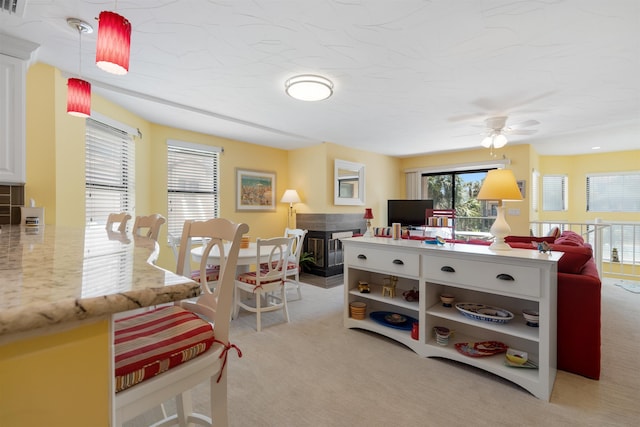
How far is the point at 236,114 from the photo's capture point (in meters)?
3.58

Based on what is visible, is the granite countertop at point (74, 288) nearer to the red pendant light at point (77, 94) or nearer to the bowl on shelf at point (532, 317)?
the red pendant light at point (77, 94)

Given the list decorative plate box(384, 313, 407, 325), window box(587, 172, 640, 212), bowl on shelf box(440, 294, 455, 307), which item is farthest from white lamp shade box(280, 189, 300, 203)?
window box(587, 172, 640, 212)

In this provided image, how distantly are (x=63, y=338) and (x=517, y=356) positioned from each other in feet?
8.27

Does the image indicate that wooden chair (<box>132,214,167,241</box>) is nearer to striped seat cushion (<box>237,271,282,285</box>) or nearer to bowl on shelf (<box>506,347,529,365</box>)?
striped seat cushion (<box>237,271,282,285</box>)

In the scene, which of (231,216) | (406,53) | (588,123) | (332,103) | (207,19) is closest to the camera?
(207,19)

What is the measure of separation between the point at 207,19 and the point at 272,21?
0.40 meters

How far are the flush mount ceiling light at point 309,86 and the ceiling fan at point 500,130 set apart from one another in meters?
2.34

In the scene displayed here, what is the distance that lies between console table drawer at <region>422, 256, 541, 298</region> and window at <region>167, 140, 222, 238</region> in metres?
3.28

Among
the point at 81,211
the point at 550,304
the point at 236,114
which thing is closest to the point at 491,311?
the point at 550,304

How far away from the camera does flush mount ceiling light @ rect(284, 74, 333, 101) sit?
257 cm

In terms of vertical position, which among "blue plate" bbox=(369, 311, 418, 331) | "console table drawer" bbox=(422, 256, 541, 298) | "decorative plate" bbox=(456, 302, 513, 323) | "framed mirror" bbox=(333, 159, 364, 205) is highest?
"framed mirror" bbox=(333, 159, 364, 205)

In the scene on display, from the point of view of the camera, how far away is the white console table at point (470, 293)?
1875mm

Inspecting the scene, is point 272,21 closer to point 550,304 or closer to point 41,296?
point 41,296

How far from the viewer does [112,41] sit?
4.13 feet
